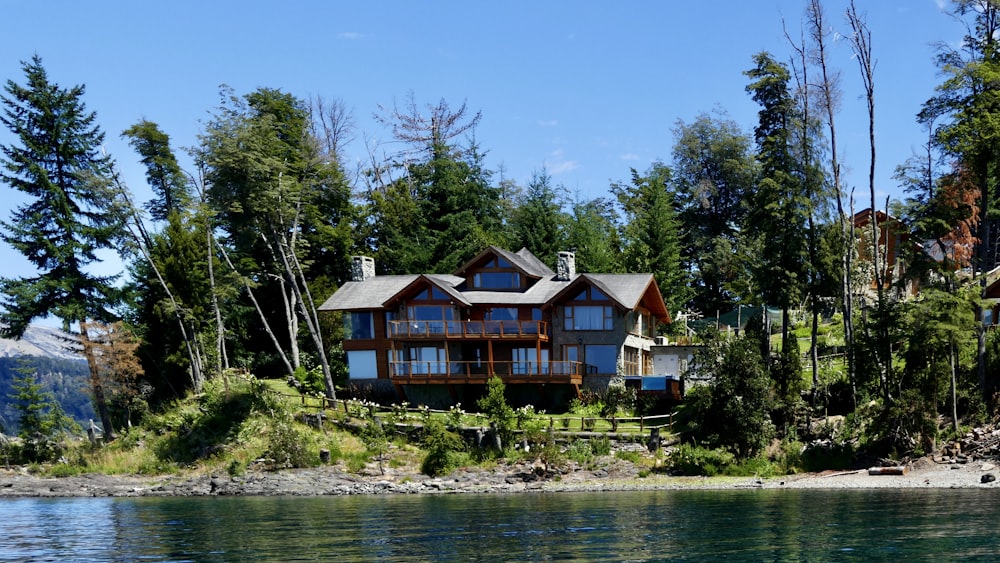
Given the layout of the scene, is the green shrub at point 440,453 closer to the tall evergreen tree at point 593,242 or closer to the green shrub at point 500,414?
the green shrub at point 500,414

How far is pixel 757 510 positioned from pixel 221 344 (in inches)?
1431

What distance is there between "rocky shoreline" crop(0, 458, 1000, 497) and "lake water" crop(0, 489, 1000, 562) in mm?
2642

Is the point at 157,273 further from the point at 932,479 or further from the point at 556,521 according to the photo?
the point at 932,479

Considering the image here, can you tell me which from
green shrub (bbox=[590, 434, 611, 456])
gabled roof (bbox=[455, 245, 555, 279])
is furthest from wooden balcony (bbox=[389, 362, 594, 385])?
green shrub (bbox=[590, 434, 611, 456])

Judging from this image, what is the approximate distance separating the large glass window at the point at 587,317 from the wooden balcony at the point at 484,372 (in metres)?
2.06

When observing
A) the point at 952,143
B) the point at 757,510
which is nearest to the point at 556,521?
the point at 757,510

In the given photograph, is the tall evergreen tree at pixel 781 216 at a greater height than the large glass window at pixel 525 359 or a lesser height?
greater

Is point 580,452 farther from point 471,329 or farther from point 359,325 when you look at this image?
point 359,325

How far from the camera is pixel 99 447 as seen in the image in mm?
49156

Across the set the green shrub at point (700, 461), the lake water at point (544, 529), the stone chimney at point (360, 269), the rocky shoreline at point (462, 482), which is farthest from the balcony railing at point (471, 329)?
the lake water at point (544, 529)

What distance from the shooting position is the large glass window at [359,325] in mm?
51062

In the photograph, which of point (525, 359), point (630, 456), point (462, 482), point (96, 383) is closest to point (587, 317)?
point (525, 359)

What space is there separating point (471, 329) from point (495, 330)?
1.25m

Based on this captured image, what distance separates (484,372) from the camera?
162ft
